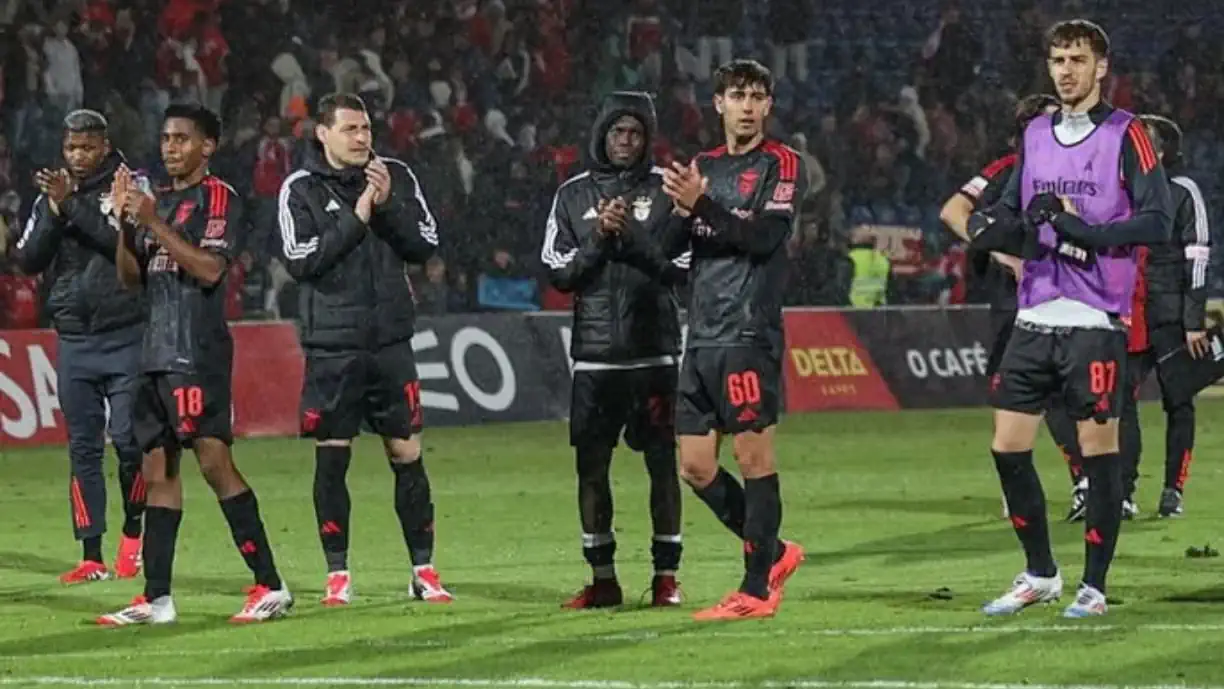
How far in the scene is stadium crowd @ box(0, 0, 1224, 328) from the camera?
24422 millimetres

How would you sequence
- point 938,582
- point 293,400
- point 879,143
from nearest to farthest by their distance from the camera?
point 938,582
point 293,400
point 879,143

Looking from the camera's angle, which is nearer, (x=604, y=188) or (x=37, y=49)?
(x=604, y=188)

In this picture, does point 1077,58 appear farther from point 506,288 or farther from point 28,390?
point 506,288

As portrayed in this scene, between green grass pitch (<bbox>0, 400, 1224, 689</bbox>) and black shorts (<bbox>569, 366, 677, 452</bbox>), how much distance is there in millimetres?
741

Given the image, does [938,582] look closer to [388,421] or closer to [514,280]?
[388,421]

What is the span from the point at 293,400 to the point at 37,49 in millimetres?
5091

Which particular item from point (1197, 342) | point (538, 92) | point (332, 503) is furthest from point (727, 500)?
point (538, 92)

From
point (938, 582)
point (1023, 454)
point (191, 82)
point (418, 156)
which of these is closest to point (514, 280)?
point (418, 156)

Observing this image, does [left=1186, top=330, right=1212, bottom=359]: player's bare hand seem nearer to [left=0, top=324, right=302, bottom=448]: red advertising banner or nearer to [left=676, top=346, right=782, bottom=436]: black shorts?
[left=676, top=346, right=782, bottom=436]: black shorts

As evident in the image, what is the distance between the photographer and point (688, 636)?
9375 mm

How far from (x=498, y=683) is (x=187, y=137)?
3.21 meters

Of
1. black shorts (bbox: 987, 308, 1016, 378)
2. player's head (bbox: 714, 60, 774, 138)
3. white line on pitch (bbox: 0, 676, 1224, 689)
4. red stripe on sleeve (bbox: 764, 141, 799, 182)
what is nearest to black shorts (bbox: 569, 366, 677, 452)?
red stripe on sleeve (bbox: 764, 141, 799, 182)

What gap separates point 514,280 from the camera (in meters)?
24.6

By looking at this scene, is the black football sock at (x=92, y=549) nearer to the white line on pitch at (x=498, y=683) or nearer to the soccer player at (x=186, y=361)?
the soccer player at (x=186, y=361)
